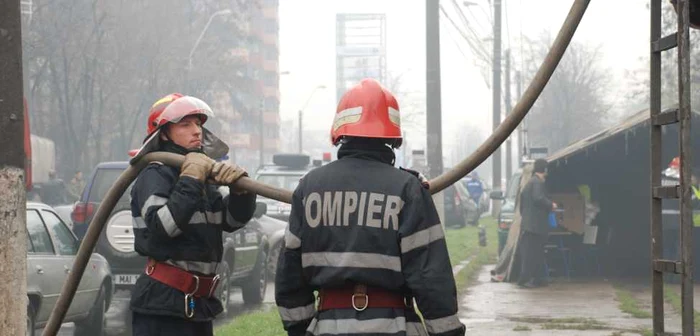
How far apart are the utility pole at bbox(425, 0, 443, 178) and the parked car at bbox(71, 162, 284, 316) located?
4126mm

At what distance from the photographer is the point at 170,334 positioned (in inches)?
225

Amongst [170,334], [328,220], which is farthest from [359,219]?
[170,334]

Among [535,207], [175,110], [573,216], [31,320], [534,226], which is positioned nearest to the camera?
[175,110]

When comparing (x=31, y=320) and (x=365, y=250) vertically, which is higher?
(x=365, y=250)

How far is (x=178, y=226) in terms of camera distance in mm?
5605

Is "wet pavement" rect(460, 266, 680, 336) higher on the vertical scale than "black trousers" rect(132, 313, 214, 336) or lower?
lower

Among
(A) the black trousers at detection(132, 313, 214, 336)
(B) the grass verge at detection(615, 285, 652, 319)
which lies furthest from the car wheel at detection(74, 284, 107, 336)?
(A) the black trousers at detection(132, 313, 214, 336)

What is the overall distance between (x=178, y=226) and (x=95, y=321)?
679 cm

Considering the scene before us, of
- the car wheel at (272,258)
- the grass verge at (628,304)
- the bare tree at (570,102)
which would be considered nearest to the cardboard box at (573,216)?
the grass verge at (628,304)

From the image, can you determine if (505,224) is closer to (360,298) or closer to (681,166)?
(681,166)

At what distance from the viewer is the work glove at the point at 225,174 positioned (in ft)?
18.8

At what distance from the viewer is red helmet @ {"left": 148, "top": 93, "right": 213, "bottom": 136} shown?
6.00 meters

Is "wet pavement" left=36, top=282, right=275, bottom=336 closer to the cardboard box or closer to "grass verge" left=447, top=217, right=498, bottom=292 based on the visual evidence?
"grass verge" left=447, top=217, right=498, bottom=292

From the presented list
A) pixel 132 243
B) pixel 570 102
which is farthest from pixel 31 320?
pixel 570 102
